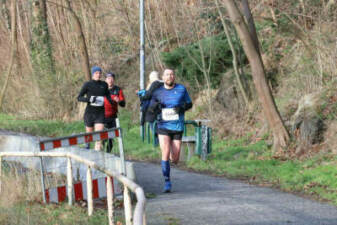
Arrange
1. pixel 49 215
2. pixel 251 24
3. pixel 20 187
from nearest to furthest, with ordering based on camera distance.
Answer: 1. pixel 49 215
2. pixel 20 187
3. pixel 251 24

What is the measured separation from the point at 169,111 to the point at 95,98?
3000mm

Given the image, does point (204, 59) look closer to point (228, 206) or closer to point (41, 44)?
point (41, 44)

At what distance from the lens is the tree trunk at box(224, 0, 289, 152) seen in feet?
49.4

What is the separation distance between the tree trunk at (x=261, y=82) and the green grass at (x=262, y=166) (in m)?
0.50

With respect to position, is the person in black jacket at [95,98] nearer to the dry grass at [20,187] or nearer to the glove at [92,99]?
the glove at [92,99]

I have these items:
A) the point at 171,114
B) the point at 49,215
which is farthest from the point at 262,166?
the point at 49,215

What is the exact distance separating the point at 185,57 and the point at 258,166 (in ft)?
36.0

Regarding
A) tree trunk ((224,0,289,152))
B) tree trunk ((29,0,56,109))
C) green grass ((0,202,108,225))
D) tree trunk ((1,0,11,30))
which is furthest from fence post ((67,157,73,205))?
tree trunk ((1,0,11,30))

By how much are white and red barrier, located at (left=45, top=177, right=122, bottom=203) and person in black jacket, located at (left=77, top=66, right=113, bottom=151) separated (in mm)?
3472

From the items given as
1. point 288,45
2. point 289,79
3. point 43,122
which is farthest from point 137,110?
point 289,79

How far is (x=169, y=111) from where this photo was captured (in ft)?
35.8

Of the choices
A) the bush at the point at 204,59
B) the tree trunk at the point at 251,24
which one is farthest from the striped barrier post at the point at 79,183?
the bush at the point at 204,59

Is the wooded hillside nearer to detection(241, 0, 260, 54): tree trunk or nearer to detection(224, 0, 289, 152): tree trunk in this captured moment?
detection(224, 0, 289, 152): tree trunk

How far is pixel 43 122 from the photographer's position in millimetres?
28688
